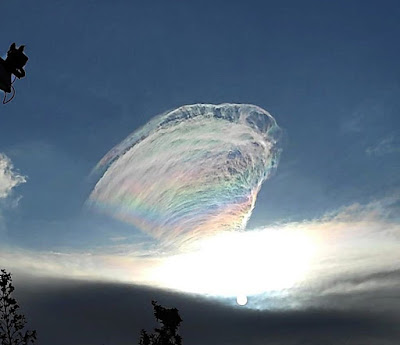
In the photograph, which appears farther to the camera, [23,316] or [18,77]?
[23,316]

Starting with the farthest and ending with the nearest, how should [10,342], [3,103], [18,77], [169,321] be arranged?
[169,321] → [10,342] → [3,103] → [18,77]

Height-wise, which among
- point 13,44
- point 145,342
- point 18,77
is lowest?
point 18,77

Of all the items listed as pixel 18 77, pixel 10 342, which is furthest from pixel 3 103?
pixel 10 342

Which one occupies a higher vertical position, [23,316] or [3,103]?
[23,316]

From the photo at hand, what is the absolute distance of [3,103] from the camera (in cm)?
1380

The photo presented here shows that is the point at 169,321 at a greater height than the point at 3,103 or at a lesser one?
greater

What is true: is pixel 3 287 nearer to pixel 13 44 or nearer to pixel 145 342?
pixel 145 342

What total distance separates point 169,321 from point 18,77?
6353 cm

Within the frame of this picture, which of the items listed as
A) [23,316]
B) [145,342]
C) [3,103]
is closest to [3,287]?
[23,316]

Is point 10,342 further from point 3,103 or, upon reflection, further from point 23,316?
point 3,103

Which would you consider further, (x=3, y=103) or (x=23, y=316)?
(x=23, y=316)

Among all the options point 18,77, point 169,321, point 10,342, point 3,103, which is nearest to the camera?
point 18,77

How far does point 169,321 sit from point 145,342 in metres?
4.54

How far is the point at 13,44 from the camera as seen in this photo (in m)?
12.9
